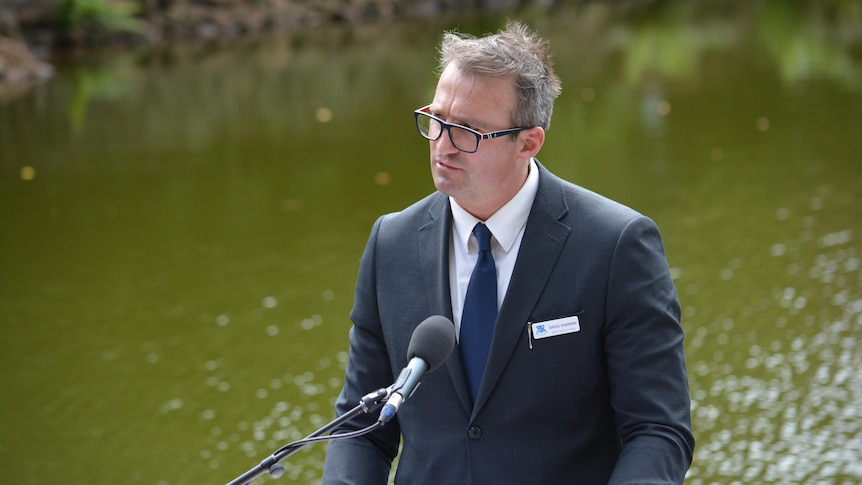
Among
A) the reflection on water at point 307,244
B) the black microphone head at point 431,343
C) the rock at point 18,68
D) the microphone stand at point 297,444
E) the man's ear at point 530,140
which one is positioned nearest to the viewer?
the microphone stand at point 297,444

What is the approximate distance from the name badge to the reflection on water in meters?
2.72

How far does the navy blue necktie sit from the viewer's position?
2184mm

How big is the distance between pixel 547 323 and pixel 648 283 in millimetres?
198

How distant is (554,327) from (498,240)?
0.21 meters

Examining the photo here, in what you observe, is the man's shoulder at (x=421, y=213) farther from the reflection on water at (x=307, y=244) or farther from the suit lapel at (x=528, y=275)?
the reflection on water at (x=307, y=244)

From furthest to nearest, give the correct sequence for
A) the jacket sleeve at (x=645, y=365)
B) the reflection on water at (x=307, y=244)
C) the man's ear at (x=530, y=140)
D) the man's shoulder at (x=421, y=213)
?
the reflection on water at (x=307, y=244), the man's shoulder at (x=421, y=213), the man's ear at (x=530, y=140), the jacket sleeve at (x=645, y=365)

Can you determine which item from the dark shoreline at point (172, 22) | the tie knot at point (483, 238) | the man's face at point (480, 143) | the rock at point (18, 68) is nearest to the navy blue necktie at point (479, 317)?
the tie knot at point (483, 238)

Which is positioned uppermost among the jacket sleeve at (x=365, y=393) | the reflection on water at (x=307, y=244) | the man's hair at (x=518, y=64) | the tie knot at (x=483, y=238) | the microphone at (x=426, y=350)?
the man's hair at (x=518, y=64)

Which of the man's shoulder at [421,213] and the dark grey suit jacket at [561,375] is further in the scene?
the man's shoulder at [421,213]

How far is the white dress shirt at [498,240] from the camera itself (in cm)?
221

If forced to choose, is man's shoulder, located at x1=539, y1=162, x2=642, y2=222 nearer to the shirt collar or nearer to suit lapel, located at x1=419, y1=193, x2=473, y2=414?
the shirt collar

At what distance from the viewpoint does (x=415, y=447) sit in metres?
2.22

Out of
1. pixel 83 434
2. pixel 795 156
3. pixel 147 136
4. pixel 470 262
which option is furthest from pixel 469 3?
pixel 470 262

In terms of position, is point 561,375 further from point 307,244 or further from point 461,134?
point 307,244
